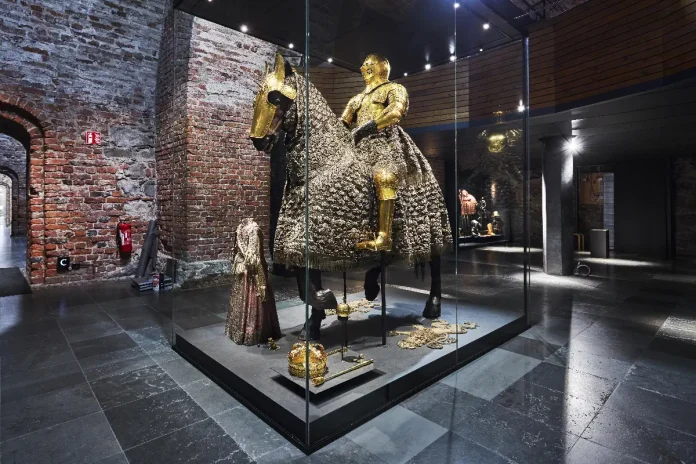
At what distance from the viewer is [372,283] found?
307 centimetres

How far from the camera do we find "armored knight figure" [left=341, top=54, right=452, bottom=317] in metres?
2.62

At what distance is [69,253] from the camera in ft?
19.2

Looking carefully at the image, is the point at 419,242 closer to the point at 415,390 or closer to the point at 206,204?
the point at 415,390

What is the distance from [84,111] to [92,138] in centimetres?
42

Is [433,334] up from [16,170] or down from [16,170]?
down

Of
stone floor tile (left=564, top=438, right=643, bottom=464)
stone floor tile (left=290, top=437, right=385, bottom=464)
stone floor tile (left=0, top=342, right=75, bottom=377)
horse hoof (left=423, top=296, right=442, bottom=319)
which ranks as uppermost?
horse hoof (left=423, top=296, right=442, bottom=319)

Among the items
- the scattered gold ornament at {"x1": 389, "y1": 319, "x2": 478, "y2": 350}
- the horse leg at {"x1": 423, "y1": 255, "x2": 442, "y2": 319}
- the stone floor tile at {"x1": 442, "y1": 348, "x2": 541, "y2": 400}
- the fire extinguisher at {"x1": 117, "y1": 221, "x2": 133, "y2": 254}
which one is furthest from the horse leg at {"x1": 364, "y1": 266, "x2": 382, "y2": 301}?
the fire extinguisher at {"x1": 117, "y1": 221, "x2": 133, "y2": 254}

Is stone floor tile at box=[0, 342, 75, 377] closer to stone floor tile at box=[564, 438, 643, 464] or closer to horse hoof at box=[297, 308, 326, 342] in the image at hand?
horse hoof at box=[297, 308, 326, 342]

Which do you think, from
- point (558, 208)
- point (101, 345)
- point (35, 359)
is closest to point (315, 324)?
point (101, 345)

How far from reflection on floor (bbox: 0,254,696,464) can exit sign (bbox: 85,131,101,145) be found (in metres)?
3.10

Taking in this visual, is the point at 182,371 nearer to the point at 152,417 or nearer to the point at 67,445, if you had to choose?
the point at 152,417

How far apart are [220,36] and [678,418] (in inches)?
169

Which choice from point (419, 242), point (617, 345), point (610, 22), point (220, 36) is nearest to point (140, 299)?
point (220, 36)

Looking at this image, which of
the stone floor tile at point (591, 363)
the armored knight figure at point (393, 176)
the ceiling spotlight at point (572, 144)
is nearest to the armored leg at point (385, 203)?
the armored knight figure at point (393, 176)
